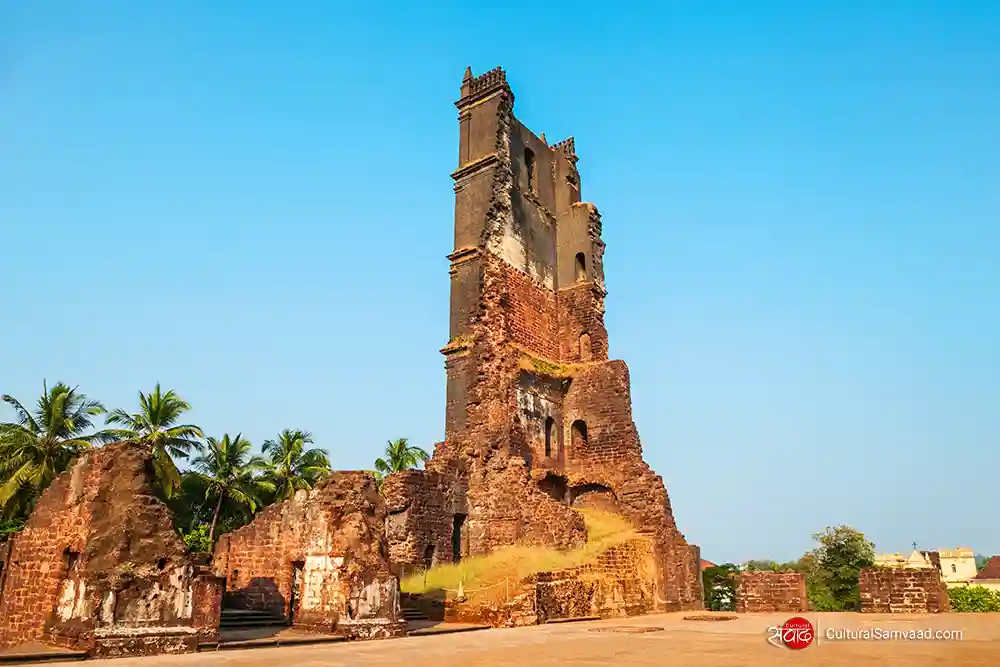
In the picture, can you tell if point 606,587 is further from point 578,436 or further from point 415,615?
point 578,436

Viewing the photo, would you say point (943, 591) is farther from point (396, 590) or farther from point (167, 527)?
point (167, 527)

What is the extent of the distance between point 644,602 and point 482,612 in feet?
20.9

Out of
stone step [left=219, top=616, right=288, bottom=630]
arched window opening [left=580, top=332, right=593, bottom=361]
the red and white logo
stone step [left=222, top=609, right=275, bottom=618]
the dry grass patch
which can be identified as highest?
arched window opening [left=580, top=332, right=593, bottom=361]

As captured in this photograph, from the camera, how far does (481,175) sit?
80.0 ft

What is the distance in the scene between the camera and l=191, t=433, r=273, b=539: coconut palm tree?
3291 centimetres

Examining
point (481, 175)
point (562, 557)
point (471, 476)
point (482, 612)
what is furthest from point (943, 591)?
point (481, 175)

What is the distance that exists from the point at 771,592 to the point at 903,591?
2.92 metres

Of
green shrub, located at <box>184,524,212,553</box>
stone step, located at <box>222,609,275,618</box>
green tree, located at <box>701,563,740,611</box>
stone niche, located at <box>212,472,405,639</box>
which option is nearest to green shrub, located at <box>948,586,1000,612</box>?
green tree, located at <box>701,563,740,611</box>

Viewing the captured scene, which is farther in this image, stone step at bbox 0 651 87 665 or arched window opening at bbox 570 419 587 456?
arched window opening at bbox 570 419 587 456

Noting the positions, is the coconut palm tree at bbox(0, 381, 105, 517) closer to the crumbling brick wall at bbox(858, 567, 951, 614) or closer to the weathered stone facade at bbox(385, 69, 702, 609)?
the weathered stone facade at bbox(385, 69, 702, 609)

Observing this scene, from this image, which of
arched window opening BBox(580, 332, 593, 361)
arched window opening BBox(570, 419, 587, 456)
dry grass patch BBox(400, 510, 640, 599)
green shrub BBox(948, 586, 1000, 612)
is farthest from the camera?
arched window opening BBox(580, 332, 593, 361)

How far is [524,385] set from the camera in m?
23.0

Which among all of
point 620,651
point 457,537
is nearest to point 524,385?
point 457,537

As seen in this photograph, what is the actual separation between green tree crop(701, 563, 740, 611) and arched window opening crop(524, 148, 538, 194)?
1704 centimetres
